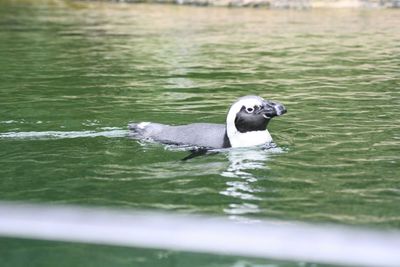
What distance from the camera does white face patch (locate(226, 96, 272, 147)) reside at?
24.3ft

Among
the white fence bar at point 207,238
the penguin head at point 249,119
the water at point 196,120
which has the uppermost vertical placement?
the white fence bar at point 207,238

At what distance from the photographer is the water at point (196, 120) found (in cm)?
557

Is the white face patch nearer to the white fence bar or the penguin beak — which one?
the penguin beak

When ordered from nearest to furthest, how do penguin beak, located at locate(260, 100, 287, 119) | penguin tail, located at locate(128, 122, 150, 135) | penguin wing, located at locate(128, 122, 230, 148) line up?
penguin beak, located at locate(260, 100, 287, 119), penguin wing, located at locate(128, 122, 230, 148), penguin tail, located at locate(128, 122, 150, 135)

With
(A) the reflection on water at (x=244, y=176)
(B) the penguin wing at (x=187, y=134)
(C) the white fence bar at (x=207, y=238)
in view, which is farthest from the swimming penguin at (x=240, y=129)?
(C) the white fence bar at (x=207, y=238)

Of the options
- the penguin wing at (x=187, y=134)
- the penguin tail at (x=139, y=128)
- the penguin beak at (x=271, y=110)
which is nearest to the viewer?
the penguin beak at (x=271, y=110)

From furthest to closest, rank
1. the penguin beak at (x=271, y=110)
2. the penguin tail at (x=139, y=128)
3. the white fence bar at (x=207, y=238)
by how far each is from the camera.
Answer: the penguin tail at (x=139, y=128), the penguin beak at (x=271, y=110), the white fence bar at (x=207, y=238)

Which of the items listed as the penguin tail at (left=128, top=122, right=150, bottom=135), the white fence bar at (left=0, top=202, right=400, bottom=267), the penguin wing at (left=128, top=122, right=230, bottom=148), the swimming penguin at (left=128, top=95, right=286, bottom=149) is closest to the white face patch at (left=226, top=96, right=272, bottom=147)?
the swimming penguin at (left=128, top=95, right=286, bottom=149)

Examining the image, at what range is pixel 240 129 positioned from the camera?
24.4 ft

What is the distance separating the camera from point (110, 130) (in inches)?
339

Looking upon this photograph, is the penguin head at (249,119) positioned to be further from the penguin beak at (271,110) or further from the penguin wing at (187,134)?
the penguin wing at (187,134)

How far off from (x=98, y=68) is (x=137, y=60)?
1268 mm

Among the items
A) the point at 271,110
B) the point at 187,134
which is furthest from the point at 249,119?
the point at 187,134

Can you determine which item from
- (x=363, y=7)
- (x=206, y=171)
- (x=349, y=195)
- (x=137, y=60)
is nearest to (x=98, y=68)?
(x=137, y=60)
